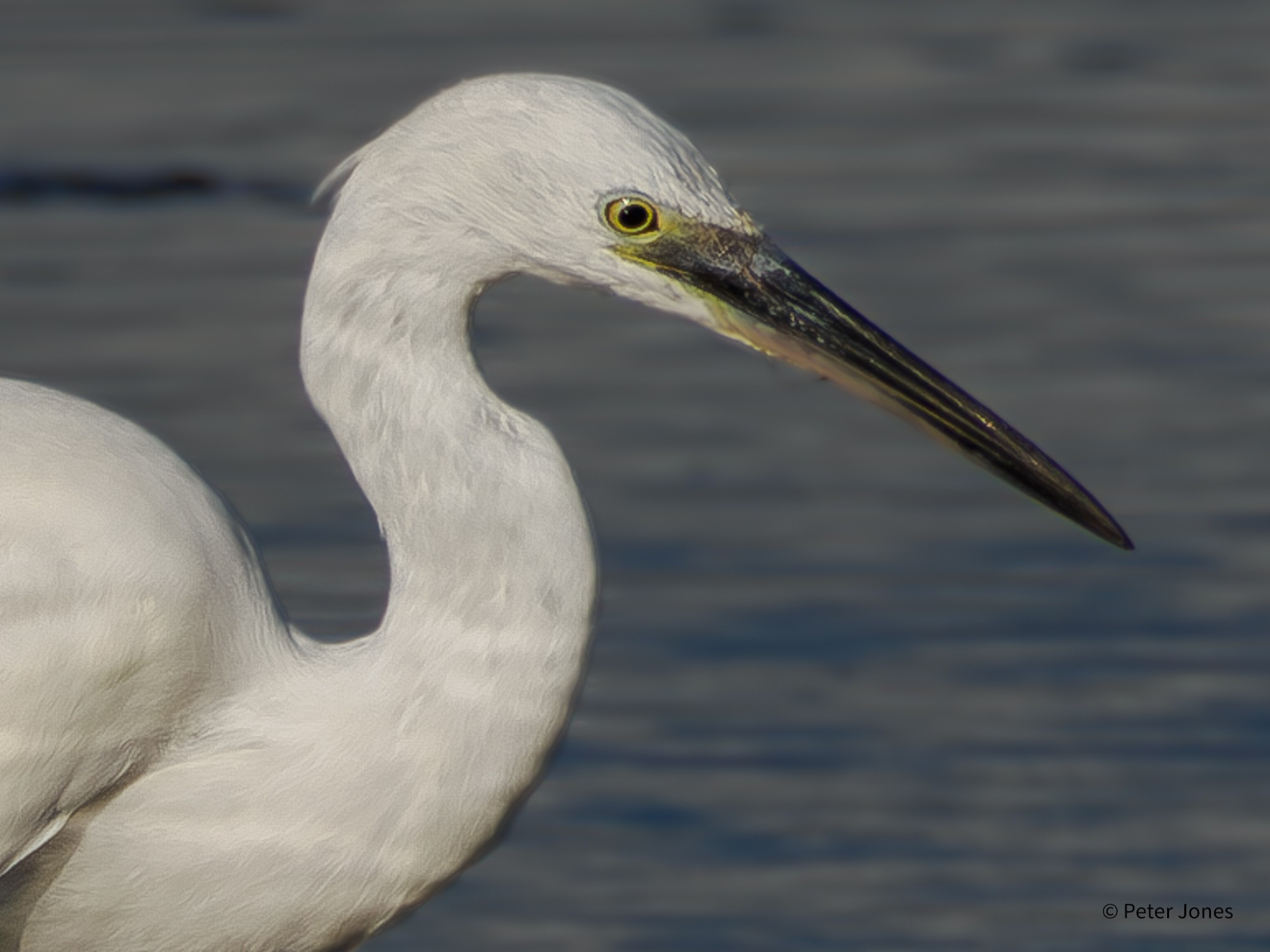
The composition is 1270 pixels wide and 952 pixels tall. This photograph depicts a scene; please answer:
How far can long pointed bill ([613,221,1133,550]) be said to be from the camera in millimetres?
4156

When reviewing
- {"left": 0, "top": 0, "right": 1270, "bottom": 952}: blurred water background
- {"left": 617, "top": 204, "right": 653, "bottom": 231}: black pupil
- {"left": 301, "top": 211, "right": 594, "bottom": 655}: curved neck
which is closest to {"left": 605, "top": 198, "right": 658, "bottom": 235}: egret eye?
{"left": 617, "top": 204, "right": 653, "bottom": 231}: black pupil

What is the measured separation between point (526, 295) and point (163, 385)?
1.42 meters

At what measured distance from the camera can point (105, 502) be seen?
427 cm

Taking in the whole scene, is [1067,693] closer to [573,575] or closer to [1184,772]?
[1184,772]

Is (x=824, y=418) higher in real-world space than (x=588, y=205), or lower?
lower

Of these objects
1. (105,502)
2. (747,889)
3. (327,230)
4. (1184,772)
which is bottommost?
(747,889)

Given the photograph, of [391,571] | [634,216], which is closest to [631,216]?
[634,216]

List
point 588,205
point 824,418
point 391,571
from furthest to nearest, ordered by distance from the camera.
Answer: point 824,418 < point 391,571 < point 588,205

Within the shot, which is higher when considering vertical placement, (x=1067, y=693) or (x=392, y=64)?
(x=392, y=64)

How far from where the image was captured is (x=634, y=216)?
13.4 feet

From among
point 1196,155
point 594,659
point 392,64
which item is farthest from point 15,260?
point 1196,155

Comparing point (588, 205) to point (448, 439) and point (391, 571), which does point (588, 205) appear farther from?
point (391, 571)

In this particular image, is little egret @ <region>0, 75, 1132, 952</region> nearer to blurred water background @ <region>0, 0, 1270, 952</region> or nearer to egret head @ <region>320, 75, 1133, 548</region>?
egret head @ <region>320, 75, 1133, 548</region>

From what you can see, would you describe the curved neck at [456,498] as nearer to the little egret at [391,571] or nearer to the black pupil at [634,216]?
the little egret at [391,571]
